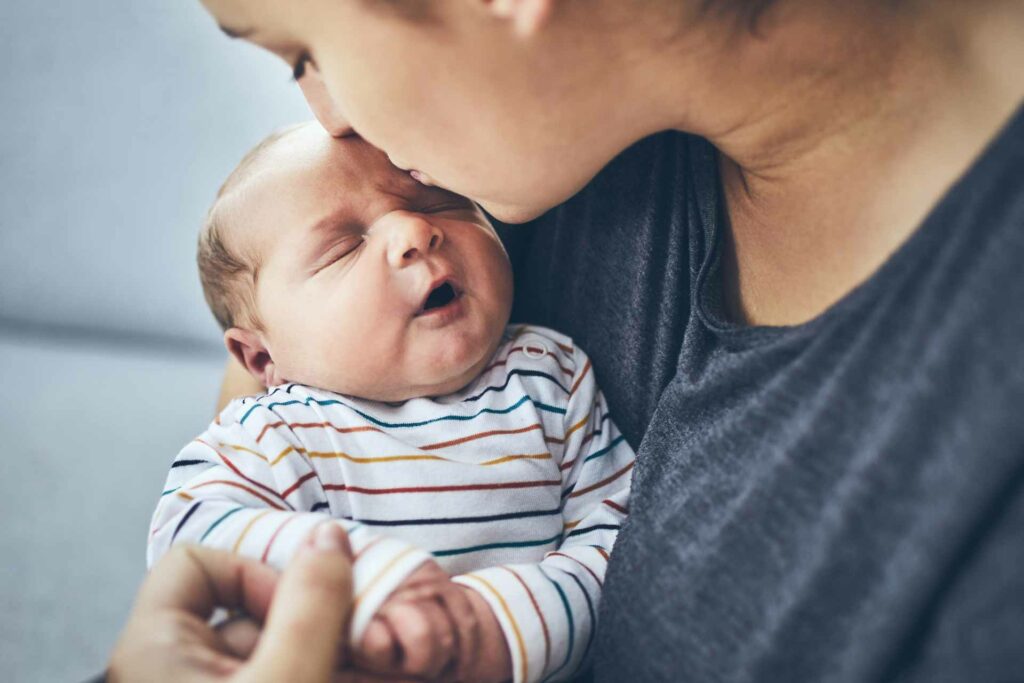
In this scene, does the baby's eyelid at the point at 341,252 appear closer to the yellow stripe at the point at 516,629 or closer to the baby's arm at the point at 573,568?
the baby's arm at the point at 573,568

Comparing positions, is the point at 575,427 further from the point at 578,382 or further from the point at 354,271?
the point at 354,271

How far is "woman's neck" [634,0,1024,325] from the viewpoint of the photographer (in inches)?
24.5

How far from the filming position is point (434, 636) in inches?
25.9

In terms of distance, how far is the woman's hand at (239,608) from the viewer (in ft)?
1.82

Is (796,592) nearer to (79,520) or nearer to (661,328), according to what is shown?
(661,328)

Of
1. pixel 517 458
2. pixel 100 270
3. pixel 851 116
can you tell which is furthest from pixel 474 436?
pixel 100 270

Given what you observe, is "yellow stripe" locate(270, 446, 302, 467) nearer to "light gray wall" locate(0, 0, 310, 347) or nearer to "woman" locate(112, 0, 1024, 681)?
"woman" locate(112, 0, 1024, 681)

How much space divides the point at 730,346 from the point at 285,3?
1.61 feet

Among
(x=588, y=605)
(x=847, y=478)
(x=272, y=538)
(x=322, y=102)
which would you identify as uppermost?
(x=322, y=102)

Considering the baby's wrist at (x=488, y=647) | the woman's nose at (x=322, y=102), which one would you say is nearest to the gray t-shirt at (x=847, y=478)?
the baby's wrist at (x=488, y=647)

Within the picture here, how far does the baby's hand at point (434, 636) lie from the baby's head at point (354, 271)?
29 cm

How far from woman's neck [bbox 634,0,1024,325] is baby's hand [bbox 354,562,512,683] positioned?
40 cm

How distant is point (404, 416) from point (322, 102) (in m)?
0.37

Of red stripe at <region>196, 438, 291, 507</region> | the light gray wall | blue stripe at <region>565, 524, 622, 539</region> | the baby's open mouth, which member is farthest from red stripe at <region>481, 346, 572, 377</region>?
the light gray wall
